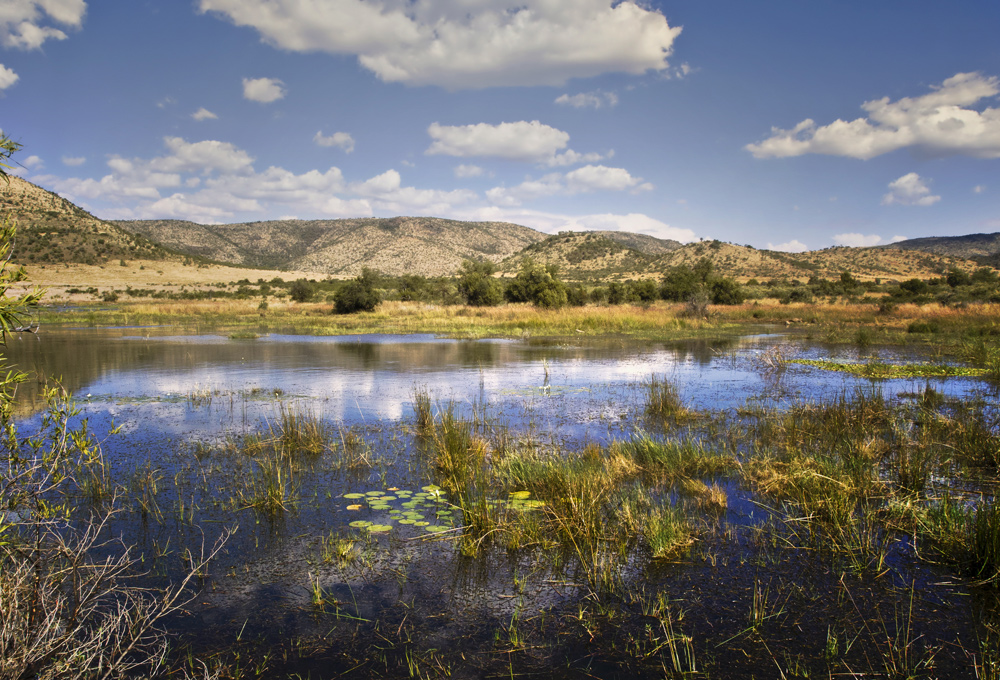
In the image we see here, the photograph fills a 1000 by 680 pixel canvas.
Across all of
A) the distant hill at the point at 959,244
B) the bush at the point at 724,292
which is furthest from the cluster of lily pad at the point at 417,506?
the distant hill at the point at 959,244

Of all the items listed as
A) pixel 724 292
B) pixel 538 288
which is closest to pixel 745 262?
pixel 724 292

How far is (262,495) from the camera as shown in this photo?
6867 mm

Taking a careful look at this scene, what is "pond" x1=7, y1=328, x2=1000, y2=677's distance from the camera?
422cm

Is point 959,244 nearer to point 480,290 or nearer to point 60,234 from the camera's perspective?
point 480,290

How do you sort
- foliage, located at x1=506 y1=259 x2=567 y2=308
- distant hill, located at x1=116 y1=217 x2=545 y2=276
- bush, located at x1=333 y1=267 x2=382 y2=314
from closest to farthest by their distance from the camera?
1. foliage, located at x1=506 y1=259 x2=567 y2=308
2. bush, located at x1=333 y1=267 x2=382 y2=314
3. distant hill, located at x1=116 y1=217 x2=545 y2=276

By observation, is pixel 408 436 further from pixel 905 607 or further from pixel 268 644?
pixel 905 607

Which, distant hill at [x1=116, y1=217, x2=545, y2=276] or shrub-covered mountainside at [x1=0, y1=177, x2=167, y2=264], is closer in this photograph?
shrub-covered mountainside at [x1=0, y1=177, x2=167, y2=264]

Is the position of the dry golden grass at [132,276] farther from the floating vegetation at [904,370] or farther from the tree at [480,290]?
the floating vegetation at [904,370]

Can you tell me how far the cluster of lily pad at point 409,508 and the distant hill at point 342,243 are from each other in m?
110

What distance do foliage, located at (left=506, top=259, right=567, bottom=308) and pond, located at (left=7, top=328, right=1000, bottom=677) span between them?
28.1 metres

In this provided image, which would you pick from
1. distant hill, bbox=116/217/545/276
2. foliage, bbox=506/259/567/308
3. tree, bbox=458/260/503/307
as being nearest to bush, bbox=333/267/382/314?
tree, bbox=458/260/503/307

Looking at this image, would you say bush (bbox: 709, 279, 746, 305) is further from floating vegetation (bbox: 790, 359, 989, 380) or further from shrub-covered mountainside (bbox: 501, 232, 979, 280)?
floating vegetation (bbox: 790, 359, 989, 380)

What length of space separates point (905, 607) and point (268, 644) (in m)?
5.00

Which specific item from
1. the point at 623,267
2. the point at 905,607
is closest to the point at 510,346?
the point at 905,607
